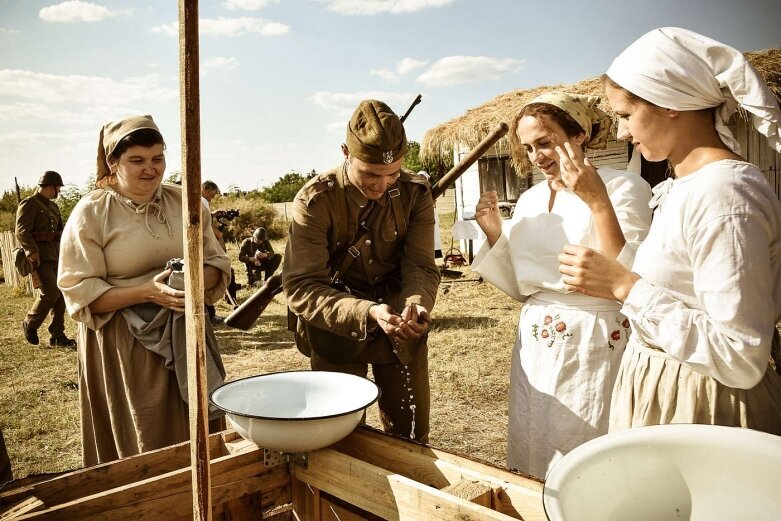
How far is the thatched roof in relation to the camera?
8852 millimetres

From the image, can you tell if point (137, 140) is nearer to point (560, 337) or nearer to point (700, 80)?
point (560, 337)

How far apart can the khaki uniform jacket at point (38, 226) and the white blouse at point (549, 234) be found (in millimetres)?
7221

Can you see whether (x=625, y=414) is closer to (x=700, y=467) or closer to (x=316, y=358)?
(x=700, y=467)

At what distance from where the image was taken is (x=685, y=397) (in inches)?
60.7

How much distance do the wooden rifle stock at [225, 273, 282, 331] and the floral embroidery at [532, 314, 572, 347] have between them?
196 centimetres

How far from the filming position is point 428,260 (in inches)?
105

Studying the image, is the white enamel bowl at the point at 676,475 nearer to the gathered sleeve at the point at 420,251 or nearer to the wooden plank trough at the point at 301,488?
the wooden plank trough at the point at 301,488

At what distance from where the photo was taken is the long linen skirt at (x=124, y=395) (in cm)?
240

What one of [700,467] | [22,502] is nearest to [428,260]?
[700,467]

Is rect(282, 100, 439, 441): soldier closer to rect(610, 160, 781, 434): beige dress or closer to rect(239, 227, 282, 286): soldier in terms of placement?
rect(610, 160, 781, 434): beige dress

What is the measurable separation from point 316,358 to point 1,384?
5043 mm

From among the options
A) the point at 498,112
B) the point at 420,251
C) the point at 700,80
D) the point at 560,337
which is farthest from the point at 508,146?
the point at 700,80

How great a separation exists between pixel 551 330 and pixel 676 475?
1006mm

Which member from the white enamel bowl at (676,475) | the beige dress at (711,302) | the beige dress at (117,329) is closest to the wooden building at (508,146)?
the beige dress at (117,329)
